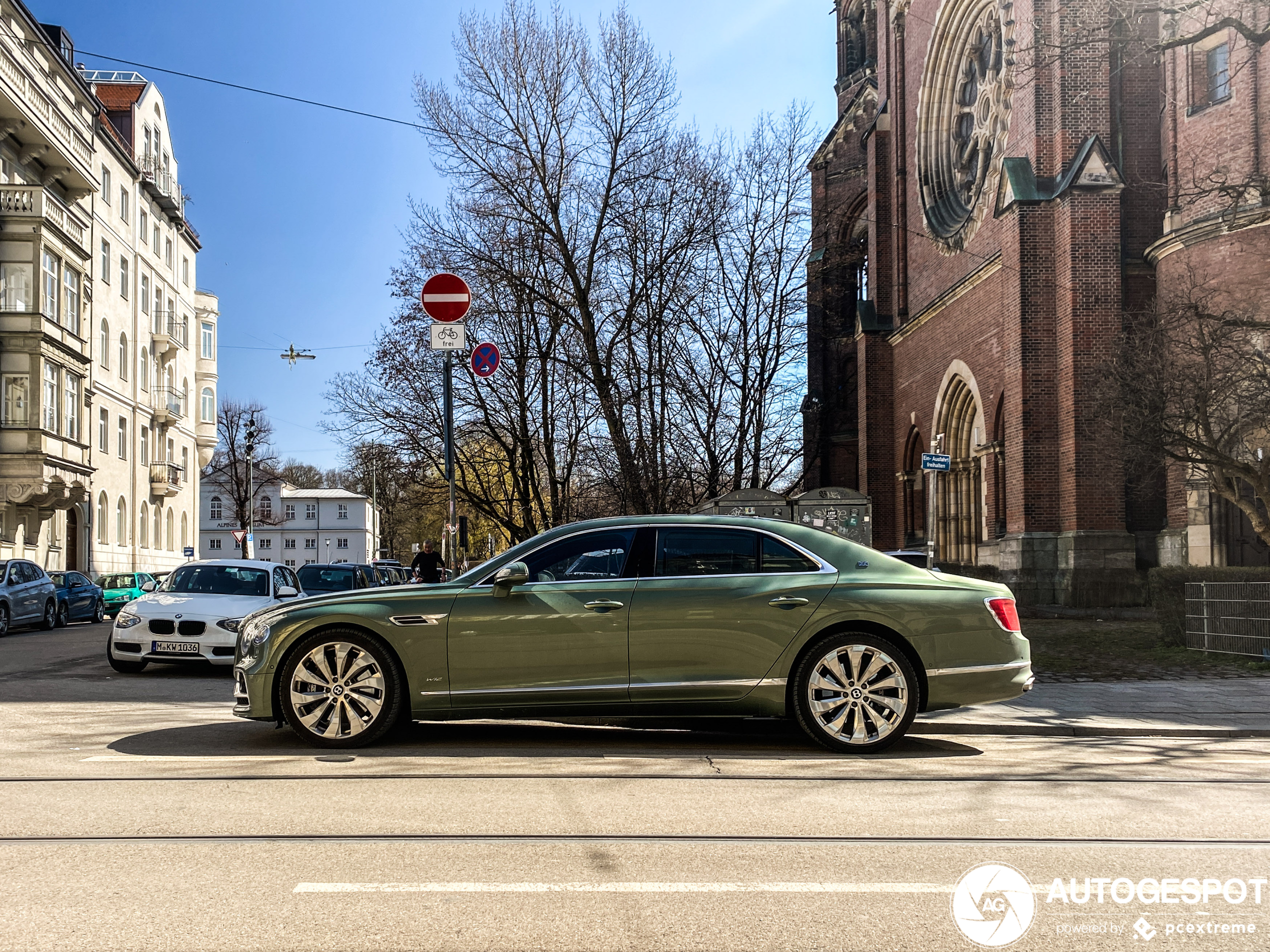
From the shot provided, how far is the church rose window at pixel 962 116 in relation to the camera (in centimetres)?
3061

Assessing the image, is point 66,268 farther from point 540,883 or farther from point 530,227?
point 540,883

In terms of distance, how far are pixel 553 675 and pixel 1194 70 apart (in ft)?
74.6

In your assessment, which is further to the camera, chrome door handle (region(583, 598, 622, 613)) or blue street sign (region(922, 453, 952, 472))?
blue street sign (region(922, 453, 952, 472))

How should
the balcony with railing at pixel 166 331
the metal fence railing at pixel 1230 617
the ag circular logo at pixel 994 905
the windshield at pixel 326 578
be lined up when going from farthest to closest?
1. the balcony with railing at pixel 166 331
2. the windshield at pixel 326 578
3. the metal fence railing at pixel 1230 617
4. the ag circular logo at pixel 994 905

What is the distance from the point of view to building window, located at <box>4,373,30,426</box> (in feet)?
123

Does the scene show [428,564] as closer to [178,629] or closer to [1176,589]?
[178,629]

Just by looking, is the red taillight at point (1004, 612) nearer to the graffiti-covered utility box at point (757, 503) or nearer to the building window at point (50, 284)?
the graffiti-covered utility box at point (757, 503)

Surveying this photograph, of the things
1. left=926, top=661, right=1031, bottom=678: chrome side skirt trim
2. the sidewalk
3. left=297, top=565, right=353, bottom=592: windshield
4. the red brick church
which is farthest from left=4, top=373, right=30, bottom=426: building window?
left=926, top=661, right=1031, bottom=678: chrome side skirt trim

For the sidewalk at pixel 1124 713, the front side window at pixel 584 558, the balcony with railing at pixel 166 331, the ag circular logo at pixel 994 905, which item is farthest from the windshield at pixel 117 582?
the ag circular logo at pixel 994 905

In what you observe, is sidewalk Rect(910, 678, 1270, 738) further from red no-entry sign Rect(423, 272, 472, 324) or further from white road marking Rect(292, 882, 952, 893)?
red no-entry sign Rect(423, 272, 472, 324)

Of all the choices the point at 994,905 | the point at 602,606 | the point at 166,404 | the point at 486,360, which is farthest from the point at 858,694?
the point at 166,404

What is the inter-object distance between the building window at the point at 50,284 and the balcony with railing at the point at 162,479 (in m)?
17.2

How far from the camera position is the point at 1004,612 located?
806cm

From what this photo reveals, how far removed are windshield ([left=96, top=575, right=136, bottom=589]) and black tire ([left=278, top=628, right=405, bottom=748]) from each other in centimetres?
3134
